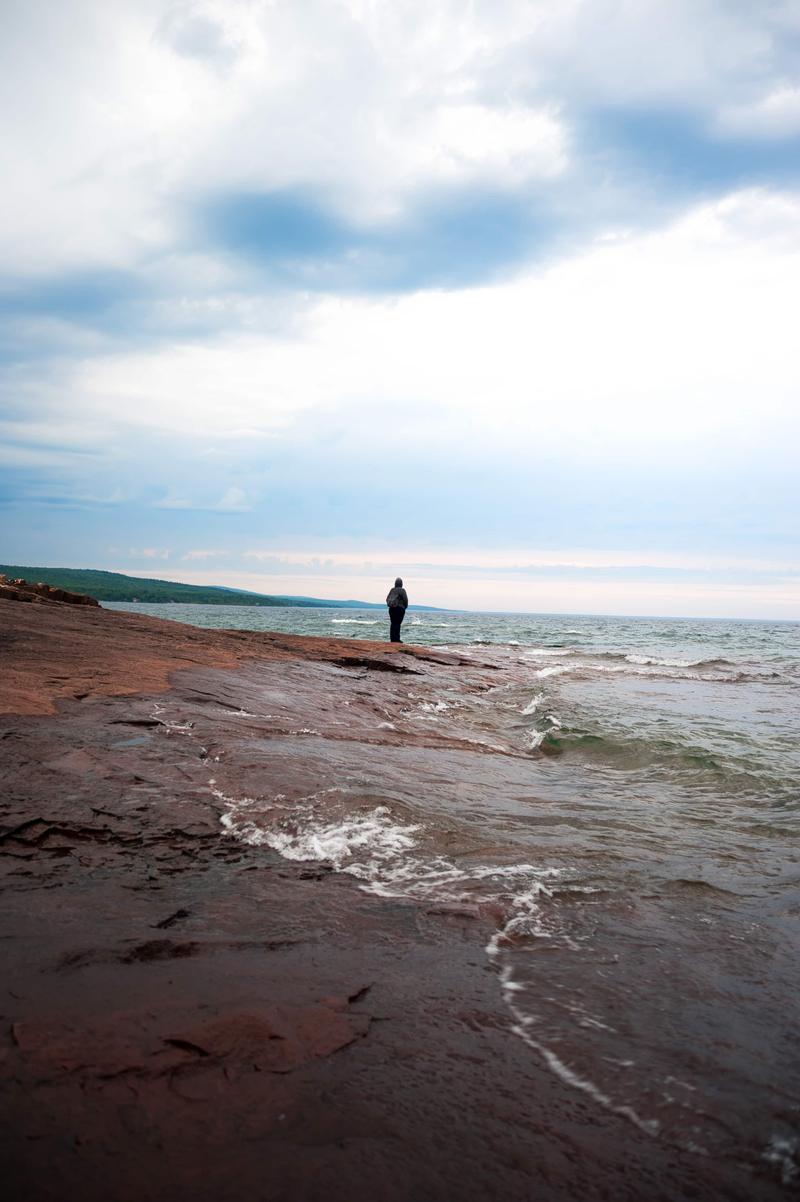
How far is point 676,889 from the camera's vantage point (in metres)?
4.75

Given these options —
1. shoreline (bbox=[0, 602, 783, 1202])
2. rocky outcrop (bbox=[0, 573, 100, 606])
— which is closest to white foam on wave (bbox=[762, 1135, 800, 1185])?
shoreline (bbox=[0, 602, 783, 1202])

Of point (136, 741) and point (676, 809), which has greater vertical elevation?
point (136, 741)

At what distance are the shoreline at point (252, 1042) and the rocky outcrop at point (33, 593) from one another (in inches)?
581

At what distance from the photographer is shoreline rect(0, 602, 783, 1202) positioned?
6.54 feet

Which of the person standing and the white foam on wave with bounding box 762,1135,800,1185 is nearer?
the white foam on wave with bounding box 762,1135,800,1185

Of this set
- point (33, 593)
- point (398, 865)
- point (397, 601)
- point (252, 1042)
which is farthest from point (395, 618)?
point (252, 1042)

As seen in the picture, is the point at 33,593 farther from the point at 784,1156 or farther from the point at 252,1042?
the point at 784,1156

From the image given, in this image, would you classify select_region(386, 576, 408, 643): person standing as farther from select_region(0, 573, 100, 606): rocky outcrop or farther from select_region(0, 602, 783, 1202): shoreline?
select_region(0, 602, 783, 1202): shoreline

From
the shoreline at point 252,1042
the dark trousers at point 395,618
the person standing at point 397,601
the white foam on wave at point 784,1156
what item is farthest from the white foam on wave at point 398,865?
the dark trousers at point 395,618

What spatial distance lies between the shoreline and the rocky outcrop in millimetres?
14758

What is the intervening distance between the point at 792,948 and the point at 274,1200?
129 inches

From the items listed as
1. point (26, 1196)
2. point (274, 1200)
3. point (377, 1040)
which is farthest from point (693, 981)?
point (26, 1196)

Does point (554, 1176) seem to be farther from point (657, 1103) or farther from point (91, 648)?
point (91, 648)

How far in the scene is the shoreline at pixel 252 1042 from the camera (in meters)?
1.99
